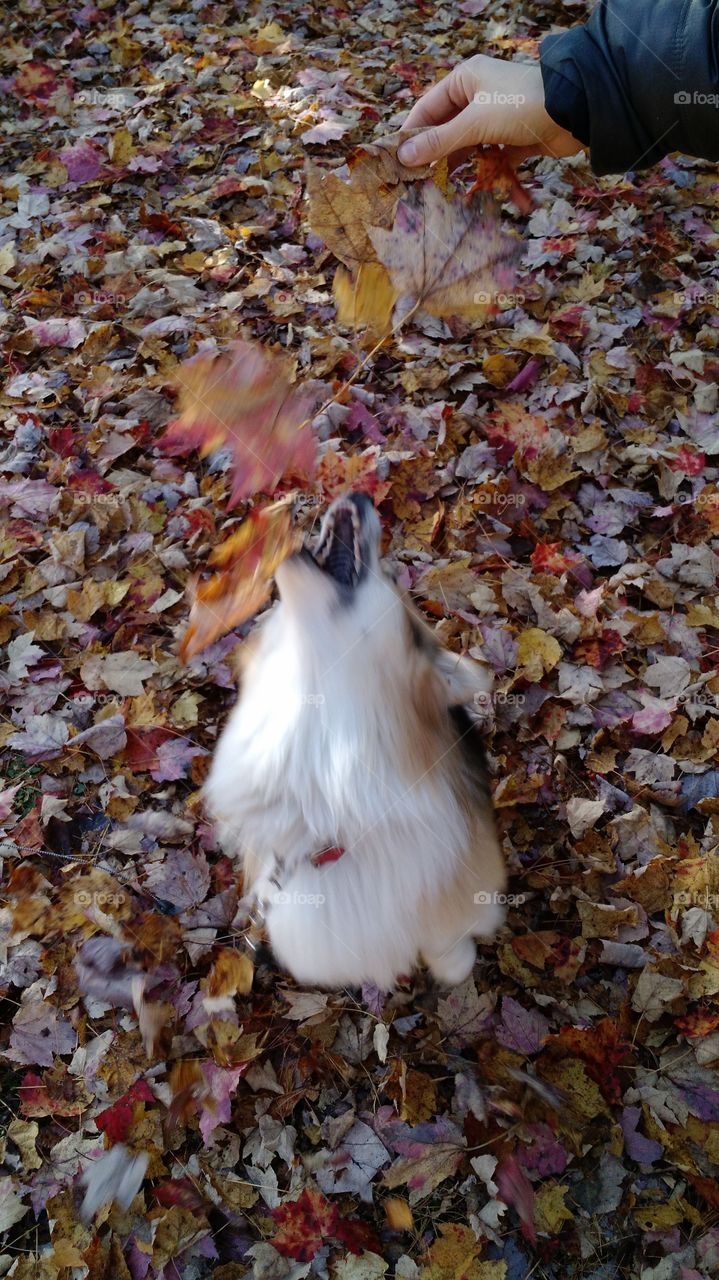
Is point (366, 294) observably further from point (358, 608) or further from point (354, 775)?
point (354, 775)

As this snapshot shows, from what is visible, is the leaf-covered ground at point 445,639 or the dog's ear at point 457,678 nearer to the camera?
the dog's ear at point 457,678

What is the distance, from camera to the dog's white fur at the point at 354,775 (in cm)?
185

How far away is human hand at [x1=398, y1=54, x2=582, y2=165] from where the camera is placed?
231 cm

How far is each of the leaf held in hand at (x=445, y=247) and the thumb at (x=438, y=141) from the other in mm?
89

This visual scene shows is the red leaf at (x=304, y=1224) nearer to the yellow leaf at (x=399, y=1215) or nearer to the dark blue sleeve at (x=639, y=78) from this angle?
the yellow leaf at (x=399, y=1215)

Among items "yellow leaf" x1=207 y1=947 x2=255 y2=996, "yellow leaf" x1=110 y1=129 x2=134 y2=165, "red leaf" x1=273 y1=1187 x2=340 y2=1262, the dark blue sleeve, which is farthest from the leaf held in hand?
"yellow leaf" x1=110 y1=129 x2=134 y2=165

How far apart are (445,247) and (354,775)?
1593mm

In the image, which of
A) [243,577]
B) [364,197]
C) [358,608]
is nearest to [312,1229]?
[358,608]

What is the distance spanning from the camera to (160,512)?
12.3 ft

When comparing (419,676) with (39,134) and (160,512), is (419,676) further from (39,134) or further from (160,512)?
(39,134)

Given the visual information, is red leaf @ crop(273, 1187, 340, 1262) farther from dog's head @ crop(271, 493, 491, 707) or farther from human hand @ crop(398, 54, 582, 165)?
human hand @ crop(398, 54, 582, 165)

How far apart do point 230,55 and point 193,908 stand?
611 centimetres

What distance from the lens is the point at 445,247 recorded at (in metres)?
2.30

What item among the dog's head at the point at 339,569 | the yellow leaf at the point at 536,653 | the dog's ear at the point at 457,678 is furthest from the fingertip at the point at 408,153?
the yellow leaf at the point at 536,653
